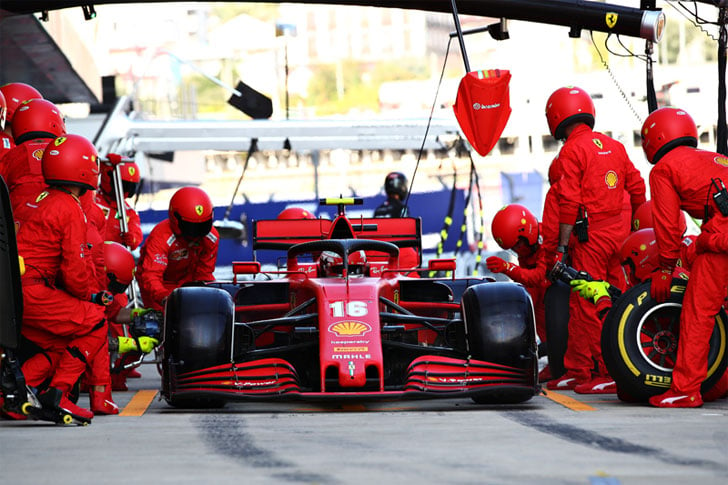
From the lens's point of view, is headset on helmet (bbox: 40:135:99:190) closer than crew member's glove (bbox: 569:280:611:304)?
Yes

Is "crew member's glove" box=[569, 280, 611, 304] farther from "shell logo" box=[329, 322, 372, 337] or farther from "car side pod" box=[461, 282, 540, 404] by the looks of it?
"shell logo" box=[329, 322, 372, 337]

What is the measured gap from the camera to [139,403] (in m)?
9.84

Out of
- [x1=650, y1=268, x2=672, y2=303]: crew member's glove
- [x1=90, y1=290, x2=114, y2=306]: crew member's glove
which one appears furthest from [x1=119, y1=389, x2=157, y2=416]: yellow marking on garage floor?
[x1=650, y1=268, x2=672, y2=303]: crew member's glove

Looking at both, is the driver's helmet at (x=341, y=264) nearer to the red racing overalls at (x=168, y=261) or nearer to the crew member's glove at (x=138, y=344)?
the crew member's glove at (x=138, y=344)

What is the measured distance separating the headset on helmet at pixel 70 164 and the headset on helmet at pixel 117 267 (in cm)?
252

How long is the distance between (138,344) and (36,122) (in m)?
2.29

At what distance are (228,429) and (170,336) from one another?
1407 mm

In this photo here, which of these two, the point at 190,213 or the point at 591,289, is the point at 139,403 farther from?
the point at 591,289

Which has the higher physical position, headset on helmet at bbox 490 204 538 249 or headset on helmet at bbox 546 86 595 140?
headset on helmet at bbox 546 86 595 140

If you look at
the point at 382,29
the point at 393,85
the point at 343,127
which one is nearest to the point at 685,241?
the point at 343,127

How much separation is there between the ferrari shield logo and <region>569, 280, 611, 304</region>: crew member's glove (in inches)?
160

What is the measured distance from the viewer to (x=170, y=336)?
8773 millimetres

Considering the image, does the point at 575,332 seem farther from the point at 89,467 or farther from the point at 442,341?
the point at 89,467

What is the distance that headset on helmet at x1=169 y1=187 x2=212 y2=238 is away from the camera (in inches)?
462
